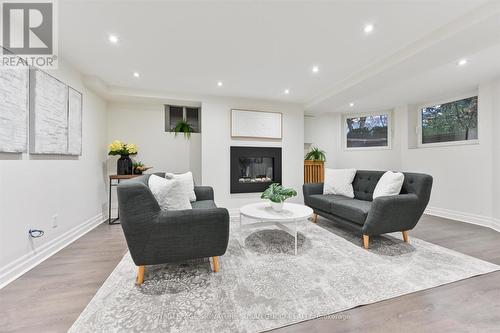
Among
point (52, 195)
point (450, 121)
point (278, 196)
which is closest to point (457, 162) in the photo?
point (450, 121)

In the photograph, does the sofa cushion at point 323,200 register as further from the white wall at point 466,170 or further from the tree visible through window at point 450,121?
the tree visible through window at point 450,121

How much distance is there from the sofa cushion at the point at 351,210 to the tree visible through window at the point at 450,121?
276 cm

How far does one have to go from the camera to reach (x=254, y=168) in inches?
173

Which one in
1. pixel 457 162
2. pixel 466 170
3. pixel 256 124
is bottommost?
pixel 466 170

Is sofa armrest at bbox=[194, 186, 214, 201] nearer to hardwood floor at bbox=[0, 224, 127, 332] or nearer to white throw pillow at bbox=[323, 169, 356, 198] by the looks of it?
hardwood floor at bbox=[0, 224, 127, 332]

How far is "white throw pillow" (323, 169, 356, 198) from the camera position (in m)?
3.32

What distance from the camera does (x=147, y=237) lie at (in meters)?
1.64

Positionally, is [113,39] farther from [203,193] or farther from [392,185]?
[392,185]

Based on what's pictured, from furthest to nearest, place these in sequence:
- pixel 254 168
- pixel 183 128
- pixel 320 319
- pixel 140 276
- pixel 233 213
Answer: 1. pixel 254 168
2. pixel 183 128
3. pixel 233 213
4. pixel 140 276
5. pixel 320 319

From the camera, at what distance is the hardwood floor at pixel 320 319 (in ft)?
4.17

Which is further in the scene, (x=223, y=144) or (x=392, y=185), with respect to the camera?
(x=223, y=144)

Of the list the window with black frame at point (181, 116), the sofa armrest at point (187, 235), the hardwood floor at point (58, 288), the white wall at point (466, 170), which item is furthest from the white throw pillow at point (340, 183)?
the hardwood floor at point (58, 288)

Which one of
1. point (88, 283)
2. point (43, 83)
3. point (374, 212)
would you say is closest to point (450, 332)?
point (374, 212)

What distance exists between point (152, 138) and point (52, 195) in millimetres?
1918
